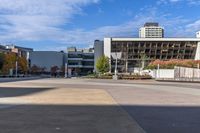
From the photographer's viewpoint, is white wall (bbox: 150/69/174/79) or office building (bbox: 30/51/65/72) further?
office building (bbox: 30/51/65/72)

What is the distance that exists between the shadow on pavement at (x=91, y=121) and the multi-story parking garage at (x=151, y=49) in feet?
380

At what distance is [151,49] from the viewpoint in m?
135

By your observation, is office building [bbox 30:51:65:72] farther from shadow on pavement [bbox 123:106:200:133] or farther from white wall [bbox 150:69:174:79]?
shadow on pavement [bbox 123:106:200:133]

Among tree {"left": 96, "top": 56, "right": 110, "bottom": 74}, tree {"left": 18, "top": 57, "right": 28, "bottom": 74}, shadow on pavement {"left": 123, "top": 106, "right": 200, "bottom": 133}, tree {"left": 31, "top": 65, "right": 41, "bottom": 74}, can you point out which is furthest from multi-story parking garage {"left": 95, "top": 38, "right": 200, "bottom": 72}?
shadow on pavement {"left": 123, "top": 106, "right": 200, "bottom": 133}

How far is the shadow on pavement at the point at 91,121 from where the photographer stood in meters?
11.0

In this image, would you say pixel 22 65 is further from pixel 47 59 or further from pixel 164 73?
pixel 164 73

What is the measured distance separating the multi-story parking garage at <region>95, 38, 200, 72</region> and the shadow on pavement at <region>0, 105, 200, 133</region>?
11597 centimetres

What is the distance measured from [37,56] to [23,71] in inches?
1892

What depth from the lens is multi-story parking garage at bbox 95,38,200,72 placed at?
5217 inches

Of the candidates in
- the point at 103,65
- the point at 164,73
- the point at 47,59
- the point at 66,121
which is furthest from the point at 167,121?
the point at 47,59

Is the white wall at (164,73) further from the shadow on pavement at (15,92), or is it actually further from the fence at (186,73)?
the shadow on pavement at (15,92)

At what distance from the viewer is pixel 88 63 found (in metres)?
180

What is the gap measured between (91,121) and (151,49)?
4881 inches

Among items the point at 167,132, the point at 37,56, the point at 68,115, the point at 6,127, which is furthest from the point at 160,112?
the point at 37,56
